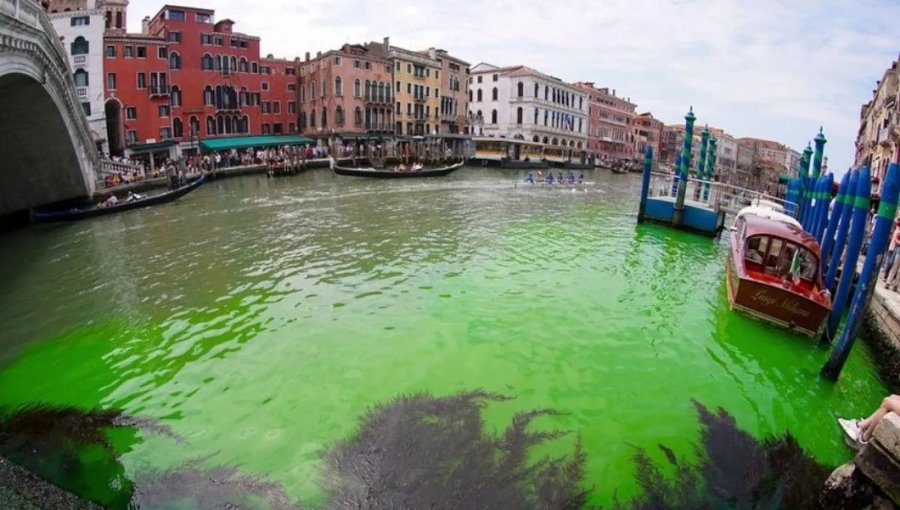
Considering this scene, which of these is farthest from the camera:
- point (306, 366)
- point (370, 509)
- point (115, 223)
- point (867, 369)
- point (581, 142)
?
point (581, 142)

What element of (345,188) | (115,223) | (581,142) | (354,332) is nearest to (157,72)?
(345,188)

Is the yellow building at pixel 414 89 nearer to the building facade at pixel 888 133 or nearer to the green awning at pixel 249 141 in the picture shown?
the green awning at pixel 249 141

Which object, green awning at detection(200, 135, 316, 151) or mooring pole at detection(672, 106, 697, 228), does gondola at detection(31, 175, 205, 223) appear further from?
mooring pole at detection(672, 106, 697, 228)

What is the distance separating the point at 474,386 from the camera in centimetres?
818

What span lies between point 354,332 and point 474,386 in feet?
10.1

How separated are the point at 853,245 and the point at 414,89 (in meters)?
49.6

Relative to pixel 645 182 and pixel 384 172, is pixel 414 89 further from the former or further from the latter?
pixel 645 182

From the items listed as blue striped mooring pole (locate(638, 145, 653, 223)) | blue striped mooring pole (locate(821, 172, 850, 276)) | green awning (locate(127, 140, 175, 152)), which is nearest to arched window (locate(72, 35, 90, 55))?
green awning (locate(127, 140, 175, 152))

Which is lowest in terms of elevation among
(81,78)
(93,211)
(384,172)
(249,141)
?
(93,211)

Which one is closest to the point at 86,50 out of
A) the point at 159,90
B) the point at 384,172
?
the point at 159,90

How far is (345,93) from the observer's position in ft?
156

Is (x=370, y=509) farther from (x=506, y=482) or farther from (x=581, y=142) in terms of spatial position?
(x=581, y=142)

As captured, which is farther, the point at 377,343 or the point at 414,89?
the point at 414,89

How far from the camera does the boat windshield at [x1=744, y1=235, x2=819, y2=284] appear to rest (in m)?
10.8
